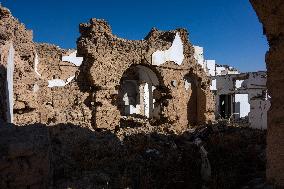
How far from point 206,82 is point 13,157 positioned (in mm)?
12694

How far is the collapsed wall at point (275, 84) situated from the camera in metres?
4.55

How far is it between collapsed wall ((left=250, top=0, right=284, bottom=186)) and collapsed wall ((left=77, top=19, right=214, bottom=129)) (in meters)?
7.55

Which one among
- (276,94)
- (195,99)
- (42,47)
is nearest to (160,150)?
(276,94)

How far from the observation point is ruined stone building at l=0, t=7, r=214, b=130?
774 cm

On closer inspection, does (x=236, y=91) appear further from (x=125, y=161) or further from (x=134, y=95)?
(x=125, y=161)

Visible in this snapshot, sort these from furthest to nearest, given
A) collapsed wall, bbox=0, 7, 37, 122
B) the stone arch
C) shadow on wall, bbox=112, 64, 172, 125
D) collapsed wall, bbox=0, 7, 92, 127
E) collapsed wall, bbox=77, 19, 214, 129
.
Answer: the stone arch, shadow on wall, bbox=112, 64, 172, 125, collapsed wall, bbox=77, 19, 214, 129, collapsed wall, bbox=0, 7, 37, 122, collapsed wall, bbox=0, 7, 92, 127

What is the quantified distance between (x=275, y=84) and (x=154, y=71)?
361 inches

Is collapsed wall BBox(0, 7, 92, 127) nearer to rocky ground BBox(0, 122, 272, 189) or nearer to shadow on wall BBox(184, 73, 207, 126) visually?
rocky ground BBox(0, 122, 272, 189)

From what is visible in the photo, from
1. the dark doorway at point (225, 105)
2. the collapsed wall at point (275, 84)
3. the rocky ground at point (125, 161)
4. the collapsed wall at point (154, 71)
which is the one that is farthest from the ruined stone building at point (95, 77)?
the dark doorway at point (225, 105)

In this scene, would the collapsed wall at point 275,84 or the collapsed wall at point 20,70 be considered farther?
the collapsed wall at point 20,70

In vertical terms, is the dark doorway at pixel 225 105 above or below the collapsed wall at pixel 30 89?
below

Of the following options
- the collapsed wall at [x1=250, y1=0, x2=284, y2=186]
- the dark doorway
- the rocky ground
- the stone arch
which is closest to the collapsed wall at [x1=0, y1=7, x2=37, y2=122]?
the rocky ground

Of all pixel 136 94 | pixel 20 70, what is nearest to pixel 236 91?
pixel 136 94

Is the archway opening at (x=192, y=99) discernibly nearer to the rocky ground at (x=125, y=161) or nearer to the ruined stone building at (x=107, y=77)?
the ruined stone building at (x=107, y=77)
